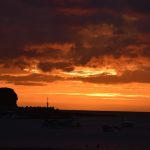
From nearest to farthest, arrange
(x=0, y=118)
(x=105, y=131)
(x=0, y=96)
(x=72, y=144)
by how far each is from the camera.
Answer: (x=72, y=144), (x=105, y=131), (x=0, y=118), (x=0, y=96)

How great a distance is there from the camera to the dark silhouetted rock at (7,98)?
191m

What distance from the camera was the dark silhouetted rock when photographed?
190750 mm

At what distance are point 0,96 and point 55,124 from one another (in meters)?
76.1

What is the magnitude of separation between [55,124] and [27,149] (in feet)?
184

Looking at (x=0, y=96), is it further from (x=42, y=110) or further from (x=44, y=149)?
(x=44, y=149)

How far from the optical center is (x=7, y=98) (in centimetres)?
19225

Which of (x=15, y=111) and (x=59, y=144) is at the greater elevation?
(x=15, y=111)

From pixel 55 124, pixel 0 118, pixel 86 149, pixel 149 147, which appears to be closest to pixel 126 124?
pixel 55 124

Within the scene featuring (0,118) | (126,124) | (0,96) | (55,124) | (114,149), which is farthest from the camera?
(0,96)

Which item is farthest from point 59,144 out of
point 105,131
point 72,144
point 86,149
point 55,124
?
point 55,124

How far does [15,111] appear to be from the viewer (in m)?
176

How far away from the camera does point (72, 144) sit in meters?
69.9

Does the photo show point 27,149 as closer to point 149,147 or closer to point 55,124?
point 149,147

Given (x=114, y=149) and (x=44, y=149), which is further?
(x=114, y=149)
